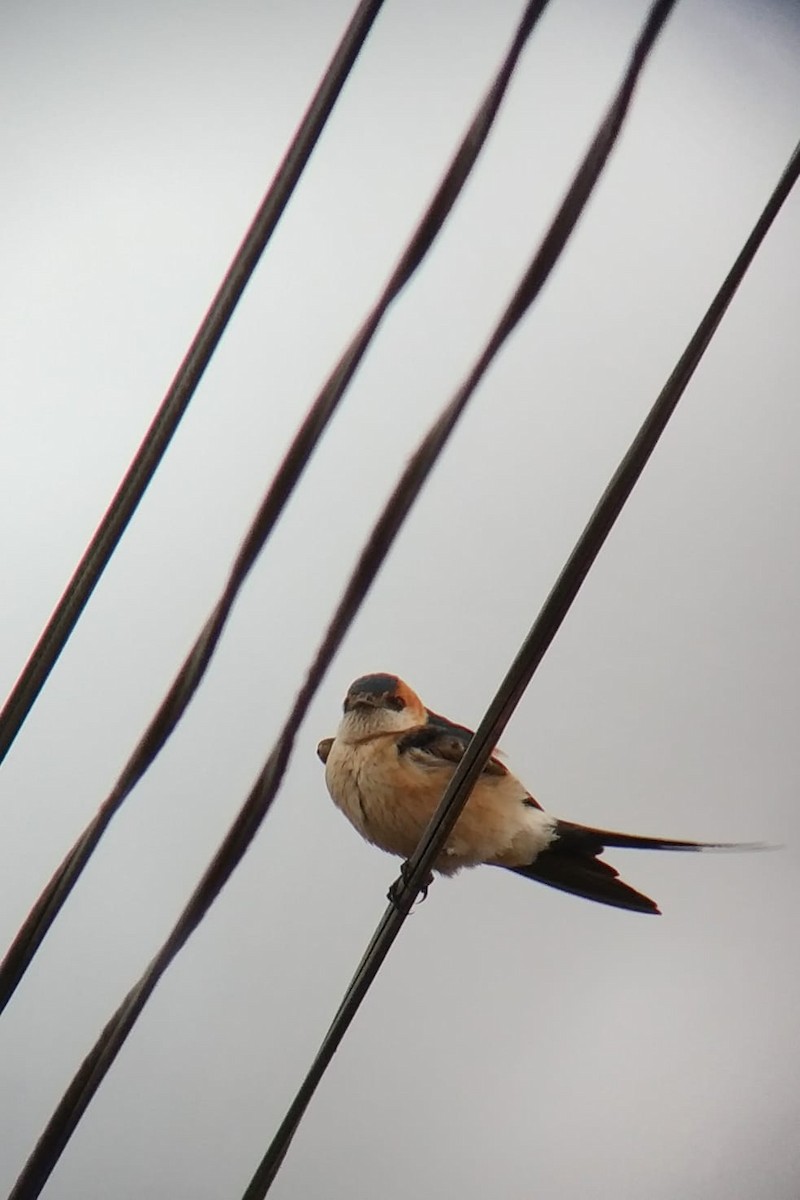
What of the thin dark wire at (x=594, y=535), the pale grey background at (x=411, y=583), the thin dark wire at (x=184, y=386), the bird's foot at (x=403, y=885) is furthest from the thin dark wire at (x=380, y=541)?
the thin dark wire at (x=184, y=386)

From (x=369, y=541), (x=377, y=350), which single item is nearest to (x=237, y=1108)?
(x=369, y=541)

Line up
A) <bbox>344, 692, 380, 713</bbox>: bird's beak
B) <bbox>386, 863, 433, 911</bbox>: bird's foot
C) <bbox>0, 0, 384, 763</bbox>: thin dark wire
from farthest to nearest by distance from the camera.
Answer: <bbox>344, 692, 380, 713</bbox>: bird's beak → <bbox>386, 863, 433, 911</bbox>: bird's foot → <bbox>0, 0, 384, 763</bbox>: thin dark wire

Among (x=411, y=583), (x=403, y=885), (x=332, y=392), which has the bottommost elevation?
(x=403, y=885)

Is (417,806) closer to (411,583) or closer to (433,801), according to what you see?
(433,801)

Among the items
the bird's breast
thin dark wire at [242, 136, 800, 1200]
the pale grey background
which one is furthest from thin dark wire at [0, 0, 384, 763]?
the pale grey background

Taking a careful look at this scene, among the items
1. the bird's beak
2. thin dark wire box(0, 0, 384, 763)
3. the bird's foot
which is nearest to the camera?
thin dark wire box(0, 0, 384, 763)

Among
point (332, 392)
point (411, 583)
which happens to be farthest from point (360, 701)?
point (332, 392)

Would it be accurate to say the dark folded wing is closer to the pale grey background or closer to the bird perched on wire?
the bird perched on wire
